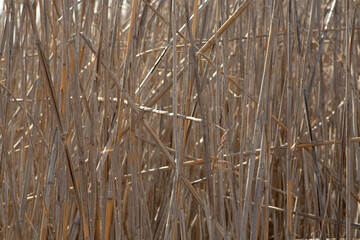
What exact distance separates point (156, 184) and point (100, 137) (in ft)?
1.49

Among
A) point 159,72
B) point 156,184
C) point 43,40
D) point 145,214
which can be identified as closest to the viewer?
point 43,40

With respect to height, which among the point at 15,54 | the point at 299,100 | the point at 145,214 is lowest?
the point at 145,214

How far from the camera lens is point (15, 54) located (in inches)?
39.8

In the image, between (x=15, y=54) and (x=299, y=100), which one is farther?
(x=15, y=54)

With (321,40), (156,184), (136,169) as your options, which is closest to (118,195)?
(136,169)

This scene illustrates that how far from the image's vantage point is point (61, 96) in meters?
0.82

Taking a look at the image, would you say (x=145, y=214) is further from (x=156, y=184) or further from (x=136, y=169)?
(x=156, y=184)

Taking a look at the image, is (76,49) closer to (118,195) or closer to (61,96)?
(61,96)

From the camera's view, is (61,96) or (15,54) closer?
(61,96)

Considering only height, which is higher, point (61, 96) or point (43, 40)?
point (43, 40)

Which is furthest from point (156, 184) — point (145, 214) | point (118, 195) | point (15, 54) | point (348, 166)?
point (348, 166)

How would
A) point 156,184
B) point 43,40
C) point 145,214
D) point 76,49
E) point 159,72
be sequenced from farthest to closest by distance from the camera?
point 159,72, point 156,184, point 145,214, point 43,40, point 76,49

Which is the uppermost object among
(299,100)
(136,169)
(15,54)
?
(15,54)

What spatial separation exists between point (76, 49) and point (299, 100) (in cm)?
43
